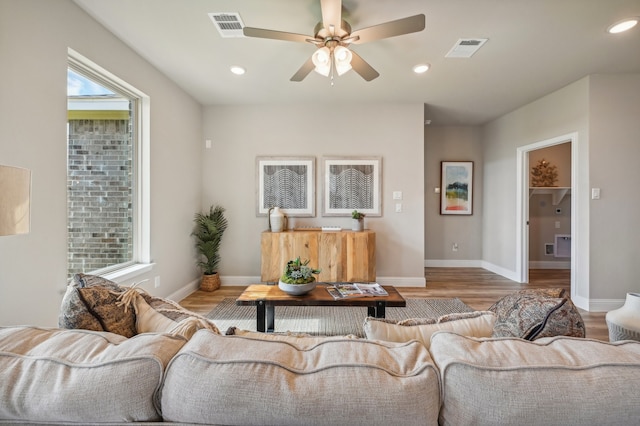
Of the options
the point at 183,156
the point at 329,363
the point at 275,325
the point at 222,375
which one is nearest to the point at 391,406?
the point at 329,363

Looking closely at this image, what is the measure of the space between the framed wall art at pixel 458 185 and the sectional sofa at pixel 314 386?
5.14 meters

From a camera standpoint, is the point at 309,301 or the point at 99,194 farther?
the point at 99,194

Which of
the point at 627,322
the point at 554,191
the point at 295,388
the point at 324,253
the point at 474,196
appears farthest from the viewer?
the point at 474,196

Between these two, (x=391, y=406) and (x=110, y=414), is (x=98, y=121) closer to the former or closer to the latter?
(x=110, y=414)

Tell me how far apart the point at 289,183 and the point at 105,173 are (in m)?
2.19

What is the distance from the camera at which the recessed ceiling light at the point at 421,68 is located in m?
3.05

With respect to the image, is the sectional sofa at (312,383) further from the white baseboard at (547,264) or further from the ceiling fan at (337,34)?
the white baseboard at (547,264)

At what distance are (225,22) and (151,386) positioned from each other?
2.57 metres

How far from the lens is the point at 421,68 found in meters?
3.11

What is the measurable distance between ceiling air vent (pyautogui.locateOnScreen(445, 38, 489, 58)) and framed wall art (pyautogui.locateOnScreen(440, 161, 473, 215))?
9.46 feet

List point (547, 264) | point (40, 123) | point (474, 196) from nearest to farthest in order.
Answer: point (40, 123) → point (547, 264) → point (474, 196)

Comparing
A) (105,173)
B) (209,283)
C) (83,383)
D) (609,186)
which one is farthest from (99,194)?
(609,186)

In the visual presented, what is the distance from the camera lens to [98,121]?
2592 millimetres

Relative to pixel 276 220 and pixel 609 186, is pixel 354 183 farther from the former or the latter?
pixel 609 186
